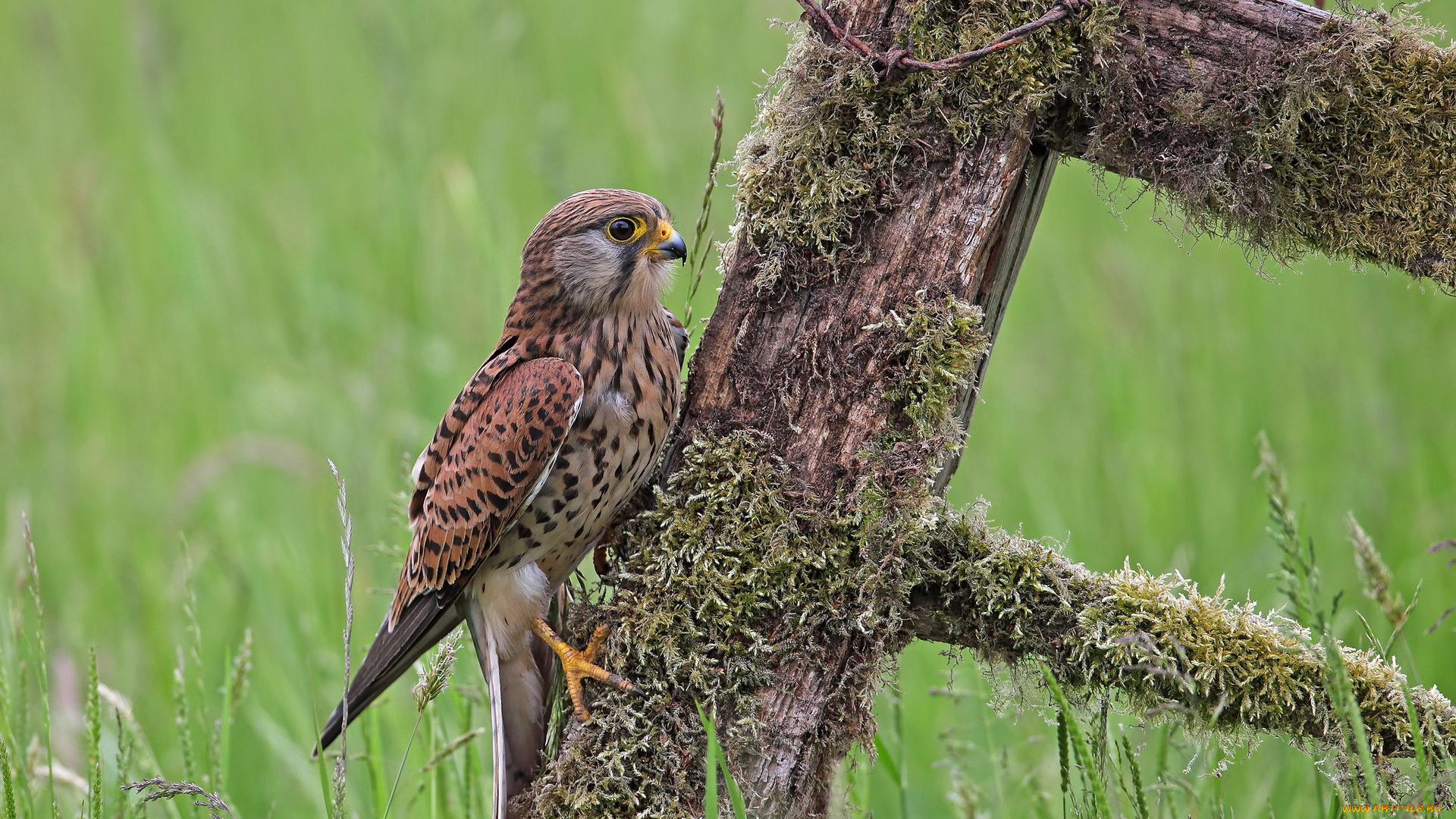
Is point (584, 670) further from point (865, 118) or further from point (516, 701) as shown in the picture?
point (865, 118)

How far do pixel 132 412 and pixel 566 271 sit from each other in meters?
4.11

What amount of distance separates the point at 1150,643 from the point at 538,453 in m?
1.61

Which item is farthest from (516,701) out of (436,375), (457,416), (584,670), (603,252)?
(436,375)

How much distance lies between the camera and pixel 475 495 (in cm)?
300

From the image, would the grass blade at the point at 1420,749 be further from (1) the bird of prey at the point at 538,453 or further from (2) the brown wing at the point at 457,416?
(2) the brown wing at the point at 457,416

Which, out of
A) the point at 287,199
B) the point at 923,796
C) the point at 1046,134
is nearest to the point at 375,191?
the point at 287,199

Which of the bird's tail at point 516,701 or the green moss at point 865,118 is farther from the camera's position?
the bird's tail at point 516,701

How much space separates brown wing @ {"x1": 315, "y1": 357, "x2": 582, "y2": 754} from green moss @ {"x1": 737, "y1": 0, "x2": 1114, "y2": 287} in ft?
2.59

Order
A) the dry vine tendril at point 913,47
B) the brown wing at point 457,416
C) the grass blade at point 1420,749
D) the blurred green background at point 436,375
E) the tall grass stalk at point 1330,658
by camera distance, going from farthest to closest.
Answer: the blurred green background at point 436,375 < the brown wing at point 457,416 < the dry vine tendril at point 913,47 < the grass blade at point 1420,749 < the tall grass stalk at point 1330,658

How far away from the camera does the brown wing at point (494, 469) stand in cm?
296

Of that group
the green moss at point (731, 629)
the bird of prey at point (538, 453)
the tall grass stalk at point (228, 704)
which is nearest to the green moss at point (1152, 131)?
the green moss at point (731, 629)

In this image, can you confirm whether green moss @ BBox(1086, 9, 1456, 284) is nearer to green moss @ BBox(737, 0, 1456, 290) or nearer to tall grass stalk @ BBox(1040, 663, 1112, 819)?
green moss @ BBox(737, 0, 1456, 290)

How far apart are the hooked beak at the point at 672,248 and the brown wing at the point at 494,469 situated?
477mm

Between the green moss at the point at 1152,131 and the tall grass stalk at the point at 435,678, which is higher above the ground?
the green moss at the point at 1152,131
